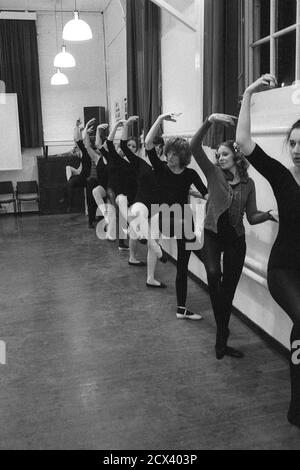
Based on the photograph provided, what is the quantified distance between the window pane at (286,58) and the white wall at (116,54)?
500 centimetres

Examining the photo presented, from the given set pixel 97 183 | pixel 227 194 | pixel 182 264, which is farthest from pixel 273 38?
pixel 97 183

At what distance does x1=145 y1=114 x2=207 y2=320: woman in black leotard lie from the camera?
11.5 feet

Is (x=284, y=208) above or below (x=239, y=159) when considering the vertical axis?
below

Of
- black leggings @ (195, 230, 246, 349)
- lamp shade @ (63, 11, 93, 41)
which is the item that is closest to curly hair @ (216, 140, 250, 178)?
black leggings @ (195, 230, 246, 349)

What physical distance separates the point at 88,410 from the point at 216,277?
3.73 feet

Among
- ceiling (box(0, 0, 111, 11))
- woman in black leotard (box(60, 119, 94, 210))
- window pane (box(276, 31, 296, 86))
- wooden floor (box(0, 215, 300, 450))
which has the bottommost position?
wooden floor (box(0, 215, 300, 450))

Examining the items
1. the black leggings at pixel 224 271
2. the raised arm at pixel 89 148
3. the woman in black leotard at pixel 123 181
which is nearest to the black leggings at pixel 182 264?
the black leggings at pixel 224 271

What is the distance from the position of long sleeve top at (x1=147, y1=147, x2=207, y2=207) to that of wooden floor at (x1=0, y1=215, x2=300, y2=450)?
0.97 m

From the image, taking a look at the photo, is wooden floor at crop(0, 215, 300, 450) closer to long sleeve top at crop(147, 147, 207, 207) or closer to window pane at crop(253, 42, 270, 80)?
long sleeve top at crop(147, 147, 207, 207)

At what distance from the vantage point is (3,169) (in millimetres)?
9133

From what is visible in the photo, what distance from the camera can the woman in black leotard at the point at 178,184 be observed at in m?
3.52

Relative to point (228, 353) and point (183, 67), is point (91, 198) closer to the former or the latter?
point (183, 67)

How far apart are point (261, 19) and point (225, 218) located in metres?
1.48

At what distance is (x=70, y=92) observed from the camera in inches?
379
